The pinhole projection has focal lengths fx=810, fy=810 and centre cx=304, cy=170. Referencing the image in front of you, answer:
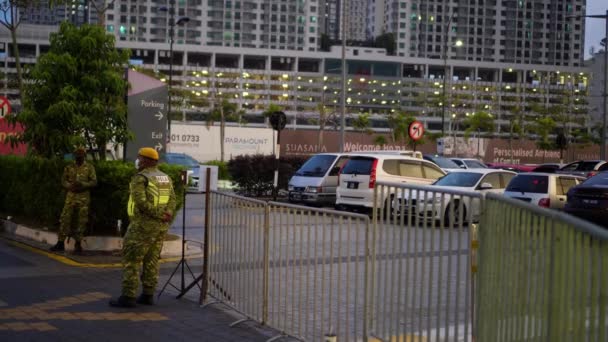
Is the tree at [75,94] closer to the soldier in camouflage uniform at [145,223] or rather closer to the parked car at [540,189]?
the soldier in camouflage uniform at [145,223]

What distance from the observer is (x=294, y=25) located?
189 metres

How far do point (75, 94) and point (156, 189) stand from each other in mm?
5566

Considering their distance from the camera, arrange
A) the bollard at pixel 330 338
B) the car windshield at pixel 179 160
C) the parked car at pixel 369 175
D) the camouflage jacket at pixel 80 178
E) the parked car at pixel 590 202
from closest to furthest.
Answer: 1. the bollard at pixel 330 338
2. the camouflage jacket at pixel 80 178
3. the parked car at pixel 590 202
4. the parked car at pixel 369 175
5. the car windshield at pixel 179 160

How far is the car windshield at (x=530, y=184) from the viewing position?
1981cm

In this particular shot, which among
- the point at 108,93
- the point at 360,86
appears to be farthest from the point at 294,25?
the point at 108,93

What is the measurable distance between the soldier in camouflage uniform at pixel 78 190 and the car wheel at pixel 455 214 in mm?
8422

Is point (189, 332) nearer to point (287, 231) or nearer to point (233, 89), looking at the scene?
point (287, 231)

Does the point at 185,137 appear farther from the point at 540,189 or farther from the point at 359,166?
the point at 540,189

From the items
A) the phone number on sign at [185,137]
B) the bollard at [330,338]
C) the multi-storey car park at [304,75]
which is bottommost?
the bollard at [330,338]

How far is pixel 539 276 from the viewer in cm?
394

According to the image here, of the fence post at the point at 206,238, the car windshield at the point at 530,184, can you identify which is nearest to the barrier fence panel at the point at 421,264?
the fence post at the point at 206,238

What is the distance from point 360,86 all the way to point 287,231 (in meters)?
152

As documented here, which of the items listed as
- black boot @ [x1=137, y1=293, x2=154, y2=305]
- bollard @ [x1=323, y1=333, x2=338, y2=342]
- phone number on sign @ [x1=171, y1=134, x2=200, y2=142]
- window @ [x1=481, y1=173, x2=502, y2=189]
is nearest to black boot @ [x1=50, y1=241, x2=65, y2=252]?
black boot @ [x1=137, y1=293, x2=154, y2=305]

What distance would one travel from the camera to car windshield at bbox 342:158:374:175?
71.8ft
